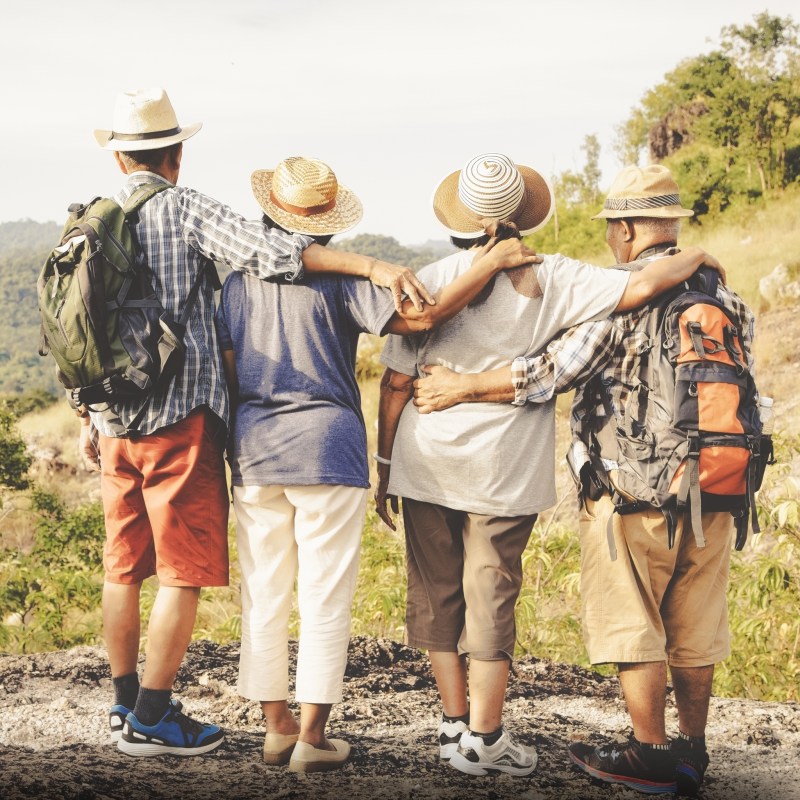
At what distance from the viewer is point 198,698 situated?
3752 millimetres

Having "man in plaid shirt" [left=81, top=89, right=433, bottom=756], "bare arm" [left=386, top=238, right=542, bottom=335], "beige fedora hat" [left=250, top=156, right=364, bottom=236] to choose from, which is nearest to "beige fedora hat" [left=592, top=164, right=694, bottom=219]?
"bare arm" [left=386, top=238, right=542, bottom=335]

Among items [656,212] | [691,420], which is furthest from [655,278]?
[691,420]

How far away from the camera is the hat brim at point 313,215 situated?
2.80 metres

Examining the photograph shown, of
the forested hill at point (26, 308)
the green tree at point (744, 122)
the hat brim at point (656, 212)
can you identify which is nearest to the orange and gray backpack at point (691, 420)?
the hat brim at point (656, 212)

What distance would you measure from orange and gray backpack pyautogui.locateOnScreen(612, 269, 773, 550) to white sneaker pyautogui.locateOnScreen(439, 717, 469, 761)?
2.79 feet

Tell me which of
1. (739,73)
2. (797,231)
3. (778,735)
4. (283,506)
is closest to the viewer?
(283,506)

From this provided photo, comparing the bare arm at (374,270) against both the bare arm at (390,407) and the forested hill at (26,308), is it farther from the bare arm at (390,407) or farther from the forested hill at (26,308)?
the forested hill at (26,308)

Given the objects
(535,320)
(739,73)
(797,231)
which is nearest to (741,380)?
(535,320)

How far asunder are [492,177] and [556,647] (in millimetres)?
3121

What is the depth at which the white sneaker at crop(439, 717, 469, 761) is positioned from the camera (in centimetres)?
294

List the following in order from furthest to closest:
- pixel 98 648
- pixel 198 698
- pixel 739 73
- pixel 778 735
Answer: pixel 739 73 → pixel 98 648 → pixel 198 698 → pixel 778 735

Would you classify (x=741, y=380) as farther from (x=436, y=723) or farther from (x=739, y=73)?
(x=739, y=73)

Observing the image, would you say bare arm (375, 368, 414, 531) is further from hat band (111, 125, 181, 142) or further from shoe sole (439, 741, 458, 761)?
hat band (111, 125, 181, 142)

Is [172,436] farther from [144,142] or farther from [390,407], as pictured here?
[144,142]
